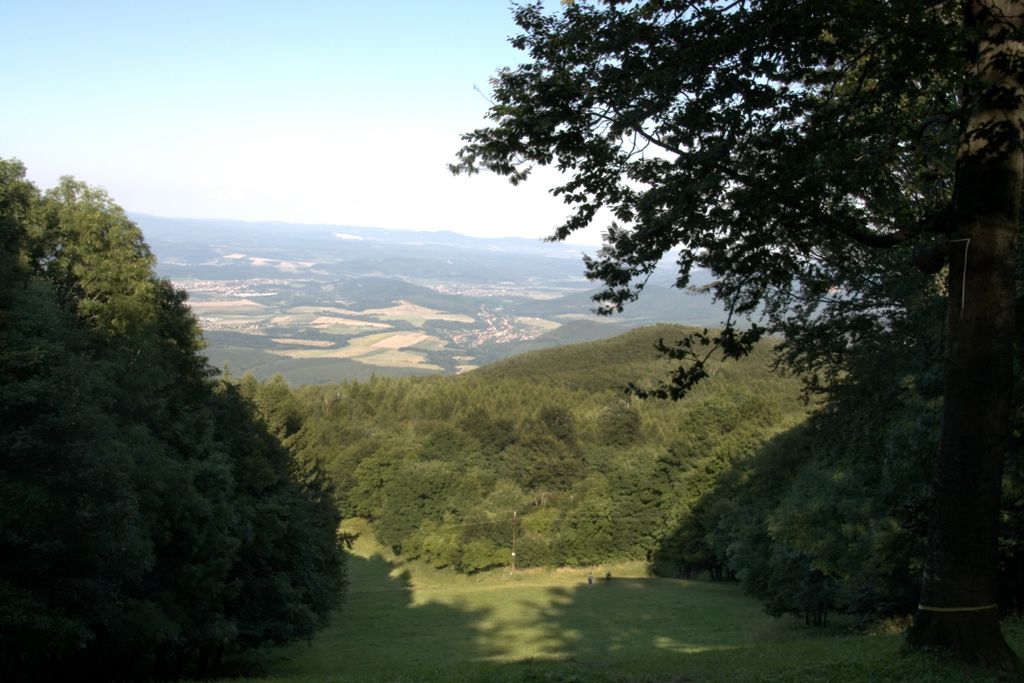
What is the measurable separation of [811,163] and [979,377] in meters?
2.79

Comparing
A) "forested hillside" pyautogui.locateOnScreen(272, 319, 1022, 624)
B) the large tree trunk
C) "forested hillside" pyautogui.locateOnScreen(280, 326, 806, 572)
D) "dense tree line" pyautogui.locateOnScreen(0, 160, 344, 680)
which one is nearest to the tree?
the large tree trunk

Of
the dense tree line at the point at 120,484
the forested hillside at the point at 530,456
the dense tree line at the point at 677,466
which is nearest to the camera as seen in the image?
the dense tree line at the point at 120,484

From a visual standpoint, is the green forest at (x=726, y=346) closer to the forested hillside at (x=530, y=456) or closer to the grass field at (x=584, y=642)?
the grass field at (x=584, y=642)

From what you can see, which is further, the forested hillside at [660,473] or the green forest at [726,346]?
the forested hillside at [660,473]

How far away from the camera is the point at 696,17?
9.48 metres

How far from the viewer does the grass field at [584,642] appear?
10.7m

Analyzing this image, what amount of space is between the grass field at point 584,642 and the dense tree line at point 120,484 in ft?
10.1

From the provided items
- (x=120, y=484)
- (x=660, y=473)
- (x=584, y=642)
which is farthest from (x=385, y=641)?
(x=660, y=473)

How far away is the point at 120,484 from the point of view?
17.0 meters

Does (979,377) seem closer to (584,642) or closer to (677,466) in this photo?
(584,642)

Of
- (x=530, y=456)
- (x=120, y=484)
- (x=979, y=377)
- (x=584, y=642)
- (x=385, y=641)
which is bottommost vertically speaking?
(x=530, y=456)

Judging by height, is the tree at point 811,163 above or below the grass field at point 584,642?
above

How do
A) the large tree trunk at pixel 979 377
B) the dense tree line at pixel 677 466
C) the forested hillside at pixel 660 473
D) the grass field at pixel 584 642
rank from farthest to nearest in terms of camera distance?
1. the forested hillside at pixel 660 473
2. the dense tree line at pixel 677 466
3. the grass field at pixel 584 642
4. the large tree trunk at pixel 979 377

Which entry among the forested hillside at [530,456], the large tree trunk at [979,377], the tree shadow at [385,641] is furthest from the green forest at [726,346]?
the forested hillside at [530,456]
